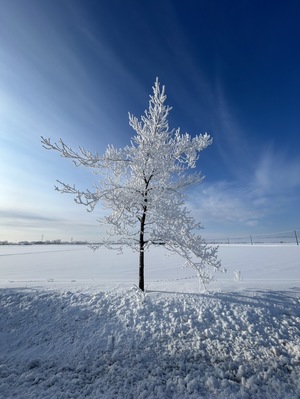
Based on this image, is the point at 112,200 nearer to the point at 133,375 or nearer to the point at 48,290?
the point at 48,290

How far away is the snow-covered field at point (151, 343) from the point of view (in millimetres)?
A: 4594

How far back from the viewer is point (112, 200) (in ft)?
28.2

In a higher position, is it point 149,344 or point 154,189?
point 154,189

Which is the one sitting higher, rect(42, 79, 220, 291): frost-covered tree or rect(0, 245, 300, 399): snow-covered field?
rect(42, 79, 220, 291): frost-covered tree

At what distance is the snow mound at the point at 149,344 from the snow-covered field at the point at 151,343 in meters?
0.02

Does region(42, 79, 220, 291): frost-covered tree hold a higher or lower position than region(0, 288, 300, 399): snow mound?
higher

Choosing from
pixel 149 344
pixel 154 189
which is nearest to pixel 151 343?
pixel 149 344

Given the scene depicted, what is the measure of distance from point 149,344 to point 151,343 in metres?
0.07

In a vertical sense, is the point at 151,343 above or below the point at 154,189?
below

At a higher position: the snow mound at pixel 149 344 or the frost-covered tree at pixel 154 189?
the frost-covered tree at pixel 154 189

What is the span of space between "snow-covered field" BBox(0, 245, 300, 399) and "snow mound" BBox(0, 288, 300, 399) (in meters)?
0.02

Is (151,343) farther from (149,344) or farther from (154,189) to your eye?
(154,189)

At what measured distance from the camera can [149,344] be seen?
604 centimetres

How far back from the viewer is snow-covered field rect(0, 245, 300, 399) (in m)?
4.59
